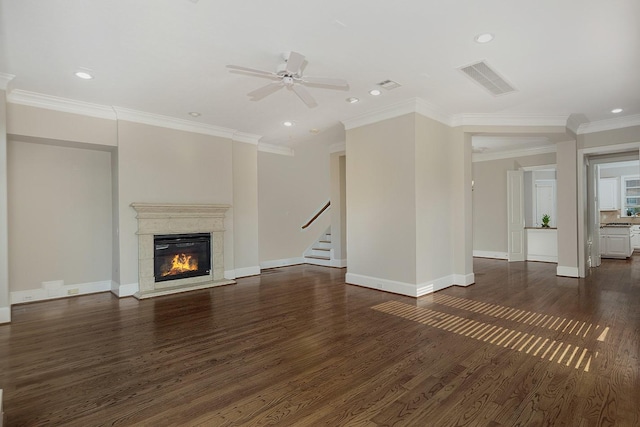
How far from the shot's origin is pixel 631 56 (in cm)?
360

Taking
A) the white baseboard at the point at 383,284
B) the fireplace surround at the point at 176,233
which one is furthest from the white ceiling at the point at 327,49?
the white baseboard at the point at 383,284

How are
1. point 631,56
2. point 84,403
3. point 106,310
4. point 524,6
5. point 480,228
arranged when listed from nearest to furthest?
point 84,403, point 524,6, point 631,56, point 106,310, point 480,228

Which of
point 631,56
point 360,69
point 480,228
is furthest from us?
point 480,228

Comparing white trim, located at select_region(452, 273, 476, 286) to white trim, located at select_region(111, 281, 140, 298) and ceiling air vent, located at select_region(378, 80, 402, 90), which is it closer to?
ceiling air vent, located at select_region(378, 80, 402, 90)

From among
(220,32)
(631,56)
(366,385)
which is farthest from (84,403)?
(631,56)

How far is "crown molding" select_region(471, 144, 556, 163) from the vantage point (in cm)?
817

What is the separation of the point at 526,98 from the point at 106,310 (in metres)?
6.67

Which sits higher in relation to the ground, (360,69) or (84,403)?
(360,69)

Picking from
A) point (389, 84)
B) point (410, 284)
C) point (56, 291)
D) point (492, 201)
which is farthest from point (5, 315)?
point (492, 201)

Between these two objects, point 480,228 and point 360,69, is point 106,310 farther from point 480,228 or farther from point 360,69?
point 480,228

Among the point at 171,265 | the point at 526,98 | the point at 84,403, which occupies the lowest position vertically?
the point at 84,403

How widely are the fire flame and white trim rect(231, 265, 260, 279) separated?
86cm

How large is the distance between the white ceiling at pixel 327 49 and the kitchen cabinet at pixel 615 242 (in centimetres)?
525

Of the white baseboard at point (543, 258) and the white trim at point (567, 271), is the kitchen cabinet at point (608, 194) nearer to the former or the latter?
the white baseboard at point (543, 258)
